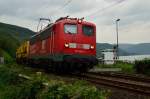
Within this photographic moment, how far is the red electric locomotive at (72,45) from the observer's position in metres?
20.1

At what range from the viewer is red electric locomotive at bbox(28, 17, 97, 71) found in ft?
66.0

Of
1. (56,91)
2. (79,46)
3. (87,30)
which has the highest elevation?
(87,30)

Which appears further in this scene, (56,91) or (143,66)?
(143,66)

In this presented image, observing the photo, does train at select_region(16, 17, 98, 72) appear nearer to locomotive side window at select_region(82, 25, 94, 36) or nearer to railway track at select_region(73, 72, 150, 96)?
locomotive side window at select_region(82, 25, 94, 36)

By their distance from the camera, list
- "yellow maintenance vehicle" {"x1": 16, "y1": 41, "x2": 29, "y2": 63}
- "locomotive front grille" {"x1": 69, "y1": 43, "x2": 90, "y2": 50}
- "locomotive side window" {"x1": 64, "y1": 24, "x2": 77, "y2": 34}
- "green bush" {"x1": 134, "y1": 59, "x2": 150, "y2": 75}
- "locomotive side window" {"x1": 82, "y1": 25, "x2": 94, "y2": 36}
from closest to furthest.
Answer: "locomotive front grille" {"x1": 69, "y1": 43, "x2": 90, "y2": 50}, "locomotive side window" {"x1": 64, "y1": 24, "x2": 77, "y2": 34}, "locomotive side window" {"x1": 82, "y1": 25, "x2": 94, "y2": 36}, "green bush" {"x1": 134, "y1": 59, "x2": 150, "y2": 75}, "yellow maintenance vehicle" {"x1": 16, "y1": 41, "x2": 29, "y2": 63}

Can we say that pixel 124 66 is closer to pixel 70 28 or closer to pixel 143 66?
pixel 143 66

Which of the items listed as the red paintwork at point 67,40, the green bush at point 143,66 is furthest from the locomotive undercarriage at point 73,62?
the green bush at point 143,66

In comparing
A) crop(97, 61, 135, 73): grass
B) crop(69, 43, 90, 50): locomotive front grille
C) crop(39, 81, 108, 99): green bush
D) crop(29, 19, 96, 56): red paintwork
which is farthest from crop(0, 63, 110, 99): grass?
crop(97, 61, 135, 73): grass

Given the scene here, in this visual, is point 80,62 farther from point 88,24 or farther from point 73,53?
point 88,24

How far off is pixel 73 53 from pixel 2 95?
26.1ft

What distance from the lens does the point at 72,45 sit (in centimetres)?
2034

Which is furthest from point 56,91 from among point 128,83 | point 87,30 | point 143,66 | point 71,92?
point 143,66

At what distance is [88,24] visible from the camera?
70.0 ft

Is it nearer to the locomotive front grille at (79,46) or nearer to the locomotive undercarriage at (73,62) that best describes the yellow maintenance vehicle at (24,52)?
the locomotive undercarriage at (73,62)
